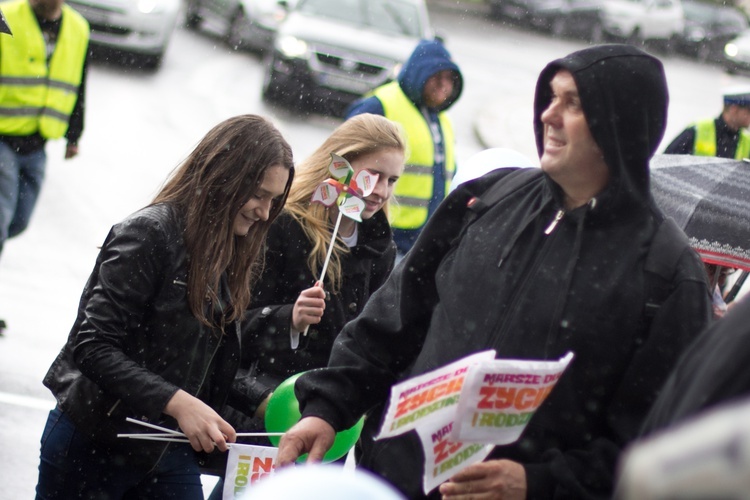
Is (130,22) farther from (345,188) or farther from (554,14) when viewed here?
(554,14)

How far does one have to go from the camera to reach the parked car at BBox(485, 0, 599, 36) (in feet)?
91.1

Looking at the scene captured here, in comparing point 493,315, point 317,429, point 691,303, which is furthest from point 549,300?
point 317,429

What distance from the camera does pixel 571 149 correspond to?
2408mm

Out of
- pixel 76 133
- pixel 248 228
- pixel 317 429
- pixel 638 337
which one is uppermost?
pixel 638 337

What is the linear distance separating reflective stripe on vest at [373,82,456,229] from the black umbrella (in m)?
2.01

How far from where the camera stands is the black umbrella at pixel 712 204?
4.40m

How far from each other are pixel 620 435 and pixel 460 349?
0.40 m

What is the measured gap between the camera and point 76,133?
7227mm

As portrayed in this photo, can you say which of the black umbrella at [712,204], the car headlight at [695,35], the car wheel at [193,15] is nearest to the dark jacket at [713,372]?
the black umbrella at [712,204]

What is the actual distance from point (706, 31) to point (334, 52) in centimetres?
2007

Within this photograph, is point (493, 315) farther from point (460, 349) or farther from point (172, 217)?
point (172, 217)

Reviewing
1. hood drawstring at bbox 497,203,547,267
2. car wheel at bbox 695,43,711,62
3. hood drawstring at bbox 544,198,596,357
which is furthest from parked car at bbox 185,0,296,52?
car wheel at bbox 695,43,711,62

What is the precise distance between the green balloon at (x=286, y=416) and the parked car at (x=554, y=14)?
25.6 m

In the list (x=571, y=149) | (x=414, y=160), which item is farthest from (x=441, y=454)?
(x=414, y=160)
